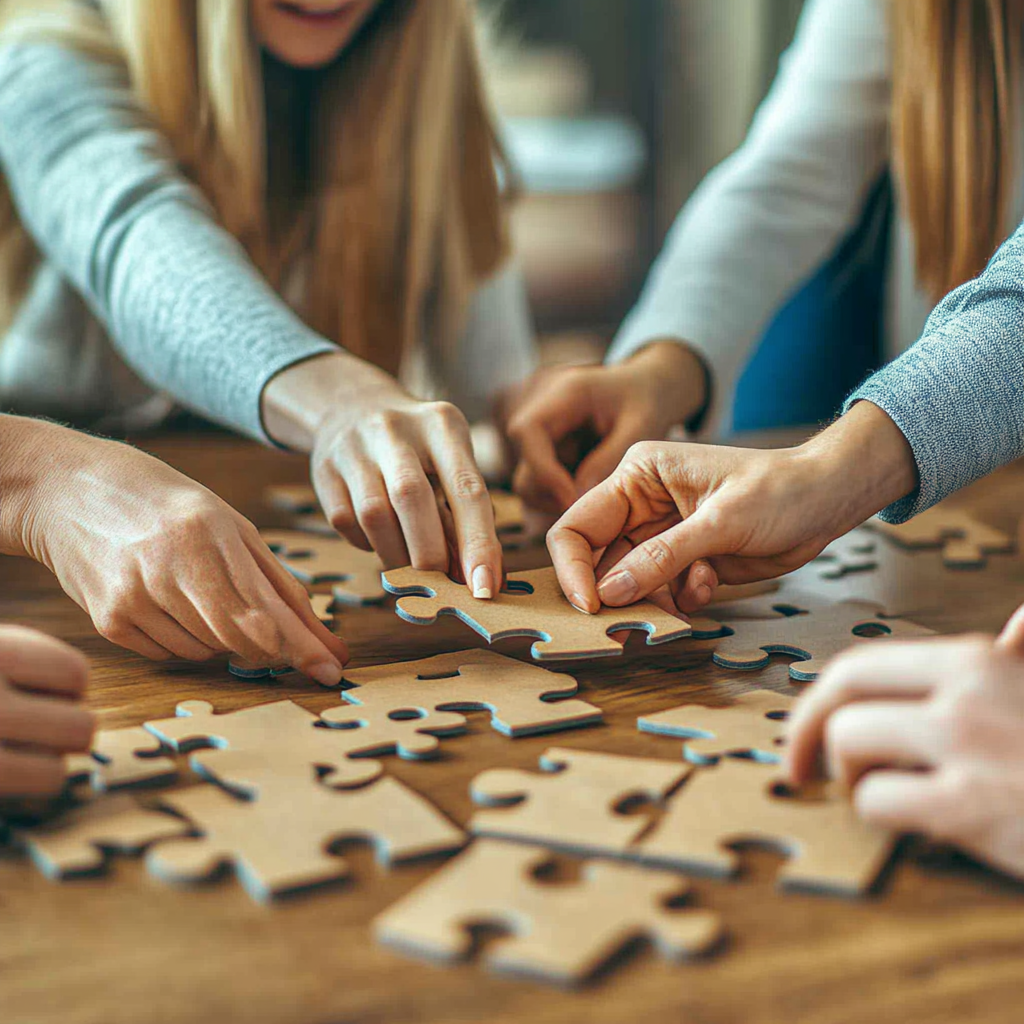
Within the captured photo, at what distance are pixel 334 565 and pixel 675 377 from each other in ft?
2.21

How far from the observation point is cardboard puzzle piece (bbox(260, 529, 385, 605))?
1.34 metres

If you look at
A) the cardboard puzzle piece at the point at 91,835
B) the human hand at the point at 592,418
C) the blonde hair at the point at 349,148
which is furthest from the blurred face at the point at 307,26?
the cardboard puzzle piece at the point at 91,835

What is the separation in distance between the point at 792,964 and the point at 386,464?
787 millimetres

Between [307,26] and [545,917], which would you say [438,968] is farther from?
[307,26]

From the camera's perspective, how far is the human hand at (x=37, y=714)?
2.54 feet

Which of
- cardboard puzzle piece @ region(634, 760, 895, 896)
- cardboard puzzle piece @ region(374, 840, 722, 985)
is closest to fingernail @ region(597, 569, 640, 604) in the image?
cardboard puzzle piece @ region(634, 760, 895, 896)

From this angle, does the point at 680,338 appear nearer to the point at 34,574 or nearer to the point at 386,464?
the point at 386,464

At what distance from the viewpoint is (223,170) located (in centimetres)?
198

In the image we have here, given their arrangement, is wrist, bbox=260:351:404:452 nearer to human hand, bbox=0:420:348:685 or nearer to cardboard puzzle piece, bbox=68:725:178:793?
human hand, bbox=0:420:348:685

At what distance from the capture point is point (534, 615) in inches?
44.3

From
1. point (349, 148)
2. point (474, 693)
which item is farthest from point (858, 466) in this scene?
point (349, 148)

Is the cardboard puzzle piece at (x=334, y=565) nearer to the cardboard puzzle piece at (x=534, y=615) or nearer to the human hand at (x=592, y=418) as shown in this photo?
the cardboard puzzle piece at (x=534, y=615)

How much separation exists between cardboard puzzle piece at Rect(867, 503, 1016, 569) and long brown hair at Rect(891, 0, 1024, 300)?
1.43ft

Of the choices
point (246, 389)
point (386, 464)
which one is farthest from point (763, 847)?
point (246, 389)
